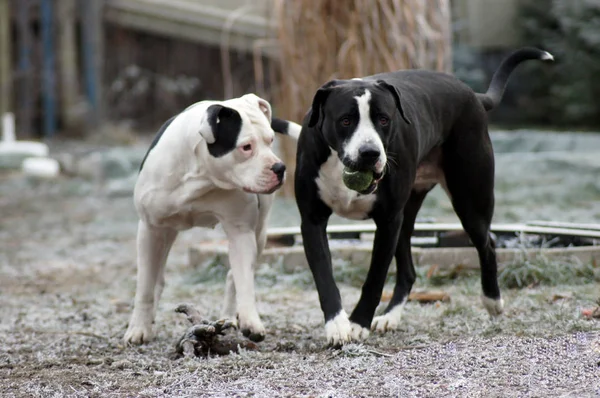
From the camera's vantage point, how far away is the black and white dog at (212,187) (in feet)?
13.1

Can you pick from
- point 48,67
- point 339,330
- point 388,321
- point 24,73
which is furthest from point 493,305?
point 24,73

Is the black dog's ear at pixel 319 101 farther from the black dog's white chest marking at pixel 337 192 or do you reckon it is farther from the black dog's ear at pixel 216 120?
the black dog's ear at pixel 216 120

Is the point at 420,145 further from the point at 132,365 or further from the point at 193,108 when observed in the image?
the point at 132,365

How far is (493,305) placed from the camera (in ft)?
14.7

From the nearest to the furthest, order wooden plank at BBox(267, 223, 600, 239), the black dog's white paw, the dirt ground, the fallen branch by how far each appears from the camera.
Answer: the dirt ground < the black dog's white paw < the fallen branch < wooden plank at BBox(267, 223, 600, 239)

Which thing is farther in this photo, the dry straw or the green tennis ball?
the dry straw

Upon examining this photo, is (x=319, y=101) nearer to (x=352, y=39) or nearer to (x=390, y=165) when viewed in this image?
(x=390, y=165)

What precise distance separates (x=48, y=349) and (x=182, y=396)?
1.21 meters

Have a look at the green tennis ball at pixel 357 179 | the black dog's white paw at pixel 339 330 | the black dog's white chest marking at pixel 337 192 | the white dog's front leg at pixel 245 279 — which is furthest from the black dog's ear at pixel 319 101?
the black dog's white paw at pixel 339 330

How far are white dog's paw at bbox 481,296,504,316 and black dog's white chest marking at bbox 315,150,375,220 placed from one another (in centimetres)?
86

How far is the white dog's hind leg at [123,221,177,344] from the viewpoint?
436cm

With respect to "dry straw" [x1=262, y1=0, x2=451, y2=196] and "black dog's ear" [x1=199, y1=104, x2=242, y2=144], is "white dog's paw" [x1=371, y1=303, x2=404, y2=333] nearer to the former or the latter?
"black dog's ear" [x1=199, y1=104, x2=242, y2=144]

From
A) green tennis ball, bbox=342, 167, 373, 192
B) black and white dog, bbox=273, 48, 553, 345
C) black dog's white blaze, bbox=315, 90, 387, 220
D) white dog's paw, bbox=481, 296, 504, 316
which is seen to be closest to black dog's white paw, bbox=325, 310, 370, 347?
black and white dog, bbox=273, 48, 553, 345

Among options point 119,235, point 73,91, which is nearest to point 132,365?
point 119,235
